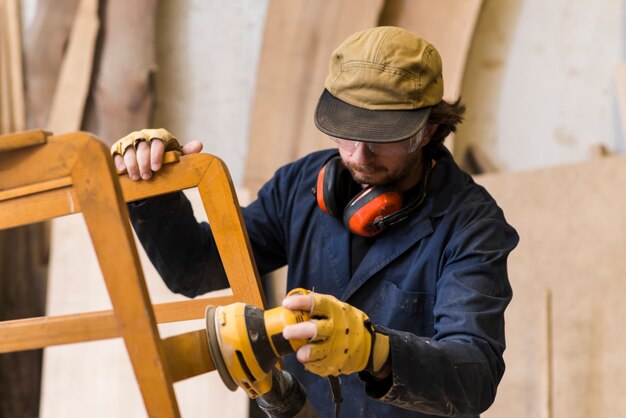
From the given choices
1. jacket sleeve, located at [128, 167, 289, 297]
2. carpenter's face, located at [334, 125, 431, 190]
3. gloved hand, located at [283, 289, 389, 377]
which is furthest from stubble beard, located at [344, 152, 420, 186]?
gloved hand, located at [283, 289, 389, 377]

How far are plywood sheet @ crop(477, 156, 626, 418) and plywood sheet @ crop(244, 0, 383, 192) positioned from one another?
95 cm

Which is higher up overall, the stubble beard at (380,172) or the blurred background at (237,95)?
the stubble beard at (380,172)

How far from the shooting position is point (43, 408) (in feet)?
10.8

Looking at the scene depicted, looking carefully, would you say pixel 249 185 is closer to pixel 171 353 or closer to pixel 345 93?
pixel 345 93

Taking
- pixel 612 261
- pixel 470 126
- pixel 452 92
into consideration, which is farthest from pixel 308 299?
pixel 470 126

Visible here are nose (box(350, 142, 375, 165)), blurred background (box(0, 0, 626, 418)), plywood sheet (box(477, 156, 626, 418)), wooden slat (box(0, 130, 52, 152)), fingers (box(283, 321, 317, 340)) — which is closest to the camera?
wooden slat (box(0, 130, 52, 152))

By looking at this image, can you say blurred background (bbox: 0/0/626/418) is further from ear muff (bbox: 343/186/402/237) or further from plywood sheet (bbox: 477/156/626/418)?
ear muff (bbox: 343/186/402/237)

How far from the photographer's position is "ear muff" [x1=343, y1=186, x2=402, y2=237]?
1.92 metres

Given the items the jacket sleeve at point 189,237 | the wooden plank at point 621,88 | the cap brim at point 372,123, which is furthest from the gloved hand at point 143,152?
the wooden plank at point 621,88

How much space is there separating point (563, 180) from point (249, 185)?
127 cm

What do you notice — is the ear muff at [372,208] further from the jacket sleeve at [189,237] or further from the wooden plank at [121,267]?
the wooden plank at [121,267]

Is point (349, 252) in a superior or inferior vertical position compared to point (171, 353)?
inferior

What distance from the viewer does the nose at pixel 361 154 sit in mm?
1870

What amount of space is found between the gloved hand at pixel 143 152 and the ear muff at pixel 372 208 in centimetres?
44
